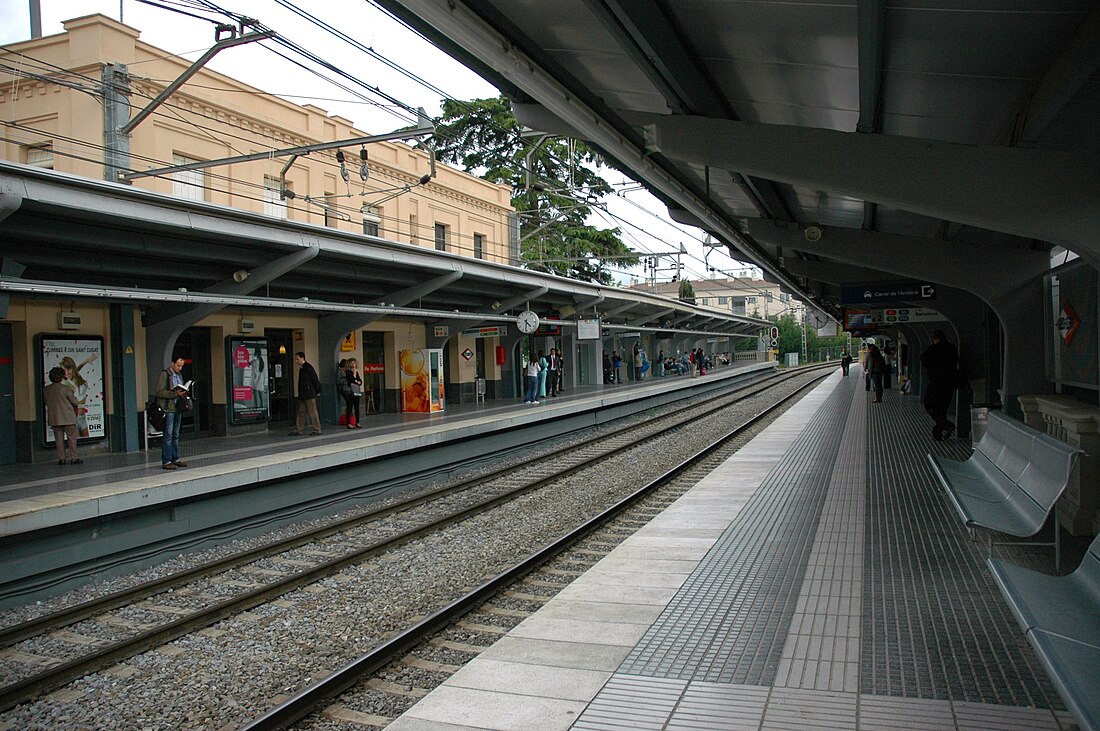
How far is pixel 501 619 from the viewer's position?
6113mm

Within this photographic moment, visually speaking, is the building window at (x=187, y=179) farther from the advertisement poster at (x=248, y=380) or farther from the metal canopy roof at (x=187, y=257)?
the advertisement poster at (x=248, y=380)

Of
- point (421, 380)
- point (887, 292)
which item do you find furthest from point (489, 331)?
point (887, 292)

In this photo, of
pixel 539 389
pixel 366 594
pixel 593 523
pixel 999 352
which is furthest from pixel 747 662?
pixel 539 389

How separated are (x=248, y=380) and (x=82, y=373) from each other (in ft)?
12.1

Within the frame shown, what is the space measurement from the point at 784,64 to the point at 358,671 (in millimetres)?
4820

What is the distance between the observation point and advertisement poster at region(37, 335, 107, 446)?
12086 mm

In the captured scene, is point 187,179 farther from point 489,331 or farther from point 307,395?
point 489,331

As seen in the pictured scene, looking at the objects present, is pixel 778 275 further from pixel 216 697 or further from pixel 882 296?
pixel 216 697

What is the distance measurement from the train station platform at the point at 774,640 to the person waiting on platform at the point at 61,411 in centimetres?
840

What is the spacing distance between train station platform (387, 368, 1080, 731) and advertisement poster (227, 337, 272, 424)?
10.4m

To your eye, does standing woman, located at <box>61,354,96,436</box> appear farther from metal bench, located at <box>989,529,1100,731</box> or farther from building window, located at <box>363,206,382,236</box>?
metal bench, located at <box>989,529,1100,731</box>

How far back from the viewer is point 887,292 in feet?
47.7

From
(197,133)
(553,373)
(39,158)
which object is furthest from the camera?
(553,373)

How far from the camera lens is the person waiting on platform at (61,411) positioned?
36.3 feet
